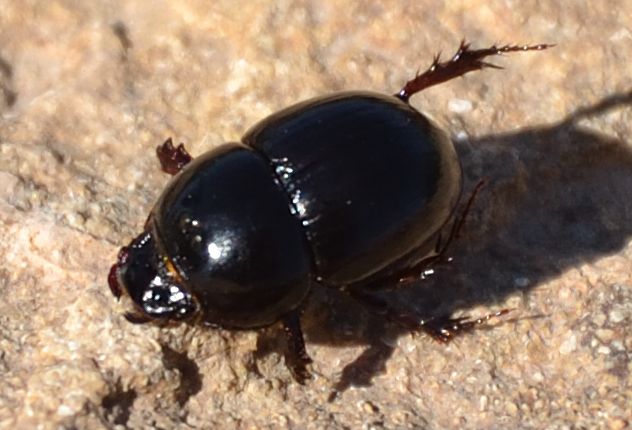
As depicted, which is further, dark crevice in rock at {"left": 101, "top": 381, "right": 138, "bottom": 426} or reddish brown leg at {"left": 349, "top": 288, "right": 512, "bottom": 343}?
reddish brown leg at {"left": 349, "top": 288, "right": 512, "bottom": 343}

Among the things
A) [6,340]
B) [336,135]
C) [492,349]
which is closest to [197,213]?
[336,135]

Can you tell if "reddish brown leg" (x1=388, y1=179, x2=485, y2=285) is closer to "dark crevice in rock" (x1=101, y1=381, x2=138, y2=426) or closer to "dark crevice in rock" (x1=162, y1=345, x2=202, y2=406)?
"dark crevice in rock" (x1=162, y1=345, x2=202, y2=406)

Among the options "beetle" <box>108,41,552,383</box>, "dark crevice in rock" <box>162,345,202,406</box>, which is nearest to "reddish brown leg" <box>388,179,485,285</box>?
"beetle" <box>108,41,552,383</box>

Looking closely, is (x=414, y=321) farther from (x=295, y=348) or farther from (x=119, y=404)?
(x=119, y=404)

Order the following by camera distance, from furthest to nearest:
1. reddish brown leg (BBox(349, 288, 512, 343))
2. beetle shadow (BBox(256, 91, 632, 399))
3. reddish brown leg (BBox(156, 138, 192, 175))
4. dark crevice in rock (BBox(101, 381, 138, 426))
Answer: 1. reddish brown leg (BBox(156, 138, 192, 175))
2. beetle shadow (BBox(256, 91, 632, 399))
3. reddish brown leg (BBox(349, 288, 512, 343))
4. dark crevice in rock (BBox(101, 381, 138, 426))

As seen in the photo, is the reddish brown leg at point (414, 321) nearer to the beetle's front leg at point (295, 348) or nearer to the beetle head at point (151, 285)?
the beetle's front leg at point (295, 348)

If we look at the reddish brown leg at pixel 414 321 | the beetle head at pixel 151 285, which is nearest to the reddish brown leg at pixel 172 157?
the beetle head at pixel 151 285

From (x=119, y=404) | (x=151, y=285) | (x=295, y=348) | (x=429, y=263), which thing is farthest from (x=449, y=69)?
(x=119, y=404)
